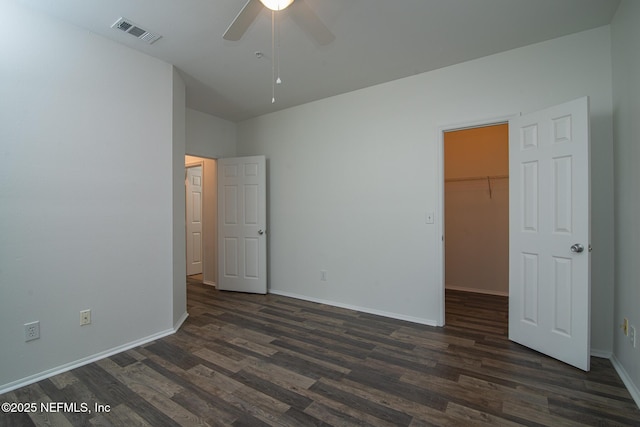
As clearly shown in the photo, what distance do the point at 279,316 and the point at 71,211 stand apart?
222 cm

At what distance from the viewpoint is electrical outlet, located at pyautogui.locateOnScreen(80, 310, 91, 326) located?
2371mm

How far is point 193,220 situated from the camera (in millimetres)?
5938

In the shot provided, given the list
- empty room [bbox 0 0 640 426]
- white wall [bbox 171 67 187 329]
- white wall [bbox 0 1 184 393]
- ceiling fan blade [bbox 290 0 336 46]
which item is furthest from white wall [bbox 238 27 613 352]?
white wall [bbox 0 1 184 393]

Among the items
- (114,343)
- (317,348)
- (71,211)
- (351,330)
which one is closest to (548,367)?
(351,330)

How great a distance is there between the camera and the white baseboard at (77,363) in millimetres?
2037

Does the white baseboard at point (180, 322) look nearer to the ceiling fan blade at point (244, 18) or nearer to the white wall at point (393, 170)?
the white wall at point (393, 170)

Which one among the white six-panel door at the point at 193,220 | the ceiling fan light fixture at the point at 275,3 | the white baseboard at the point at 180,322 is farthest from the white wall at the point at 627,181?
the white six-panel door at the point at 193,220

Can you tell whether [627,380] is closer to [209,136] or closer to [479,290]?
[479,290]

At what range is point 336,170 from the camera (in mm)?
3834

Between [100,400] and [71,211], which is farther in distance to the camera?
[71,211]

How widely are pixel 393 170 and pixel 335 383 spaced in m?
2.27

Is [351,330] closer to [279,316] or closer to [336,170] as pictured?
[279,316]

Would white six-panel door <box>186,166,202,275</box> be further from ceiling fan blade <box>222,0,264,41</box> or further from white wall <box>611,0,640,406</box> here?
white wall <box>611,0,640,406</box>

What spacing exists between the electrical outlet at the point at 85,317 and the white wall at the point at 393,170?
7.71 ft
